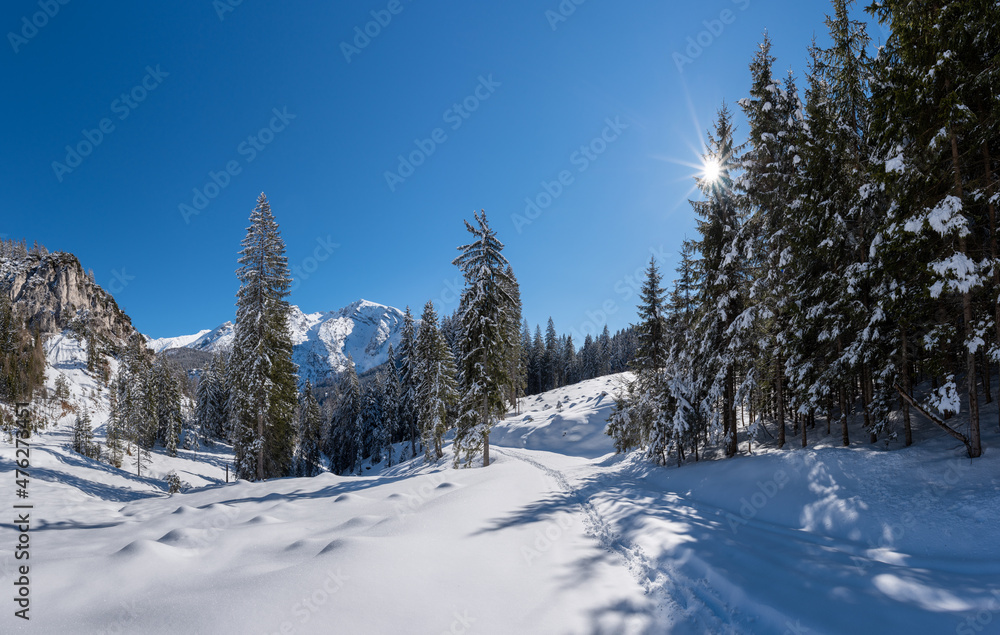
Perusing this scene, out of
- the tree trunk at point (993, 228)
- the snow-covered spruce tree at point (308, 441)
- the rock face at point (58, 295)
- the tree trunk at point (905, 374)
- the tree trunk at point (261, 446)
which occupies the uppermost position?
the rock face at point (58, 295)

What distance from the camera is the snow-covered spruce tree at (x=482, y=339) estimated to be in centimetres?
2161

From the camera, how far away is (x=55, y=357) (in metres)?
68.6

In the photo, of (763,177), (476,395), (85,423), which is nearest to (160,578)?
(476,395)

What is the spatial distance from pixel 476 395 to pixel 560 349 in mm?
70586

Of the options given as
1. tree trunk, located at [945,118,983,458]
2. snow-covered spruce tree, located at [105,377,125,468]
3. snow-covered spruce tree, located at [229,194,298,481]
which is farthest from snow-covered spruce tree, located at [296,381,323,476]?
tree trunk, located at [945,118,983,458]

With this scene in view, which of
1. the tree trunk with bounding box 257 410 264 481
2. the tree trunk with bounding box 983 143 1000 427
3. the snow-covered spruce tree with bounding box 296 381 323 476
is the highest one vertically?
the tree trunk with bounding box 983 143 1000 427

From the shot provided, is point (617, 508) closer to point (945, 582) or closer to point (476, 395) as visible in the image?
point (945, 582)

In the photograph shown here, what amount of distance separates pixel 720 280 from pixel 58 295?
129763mm

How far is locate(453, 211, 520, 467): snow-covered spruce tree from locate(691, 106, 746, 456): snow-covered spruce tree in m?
10.6

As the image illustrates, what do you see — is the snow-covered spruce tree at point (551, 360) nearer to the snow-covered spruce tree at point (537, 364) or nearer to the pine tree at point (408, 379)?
the snow-covered spruce tree at point (537, 364)

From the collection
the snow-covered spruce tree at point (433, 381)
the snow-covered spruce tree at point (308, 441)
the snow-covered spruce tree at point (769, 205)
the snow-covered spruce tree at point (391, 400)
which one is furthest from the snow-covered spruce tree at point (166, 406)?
the snow-covered spruce tree at point (769, 205)

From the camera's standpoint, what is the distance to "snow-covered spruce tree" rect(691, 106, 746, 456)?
52.6ft

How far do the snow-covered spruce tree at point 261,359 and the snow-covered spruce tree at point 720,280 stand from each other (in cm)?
2378

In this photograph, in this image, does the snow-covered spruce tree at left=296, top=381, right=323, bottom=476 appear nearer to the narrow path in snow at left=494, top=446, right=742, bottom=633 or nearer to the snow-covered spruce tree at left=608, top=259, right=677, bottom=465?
the snow-covered spruce tree at left=608, top=259, right=677, bottom=465
